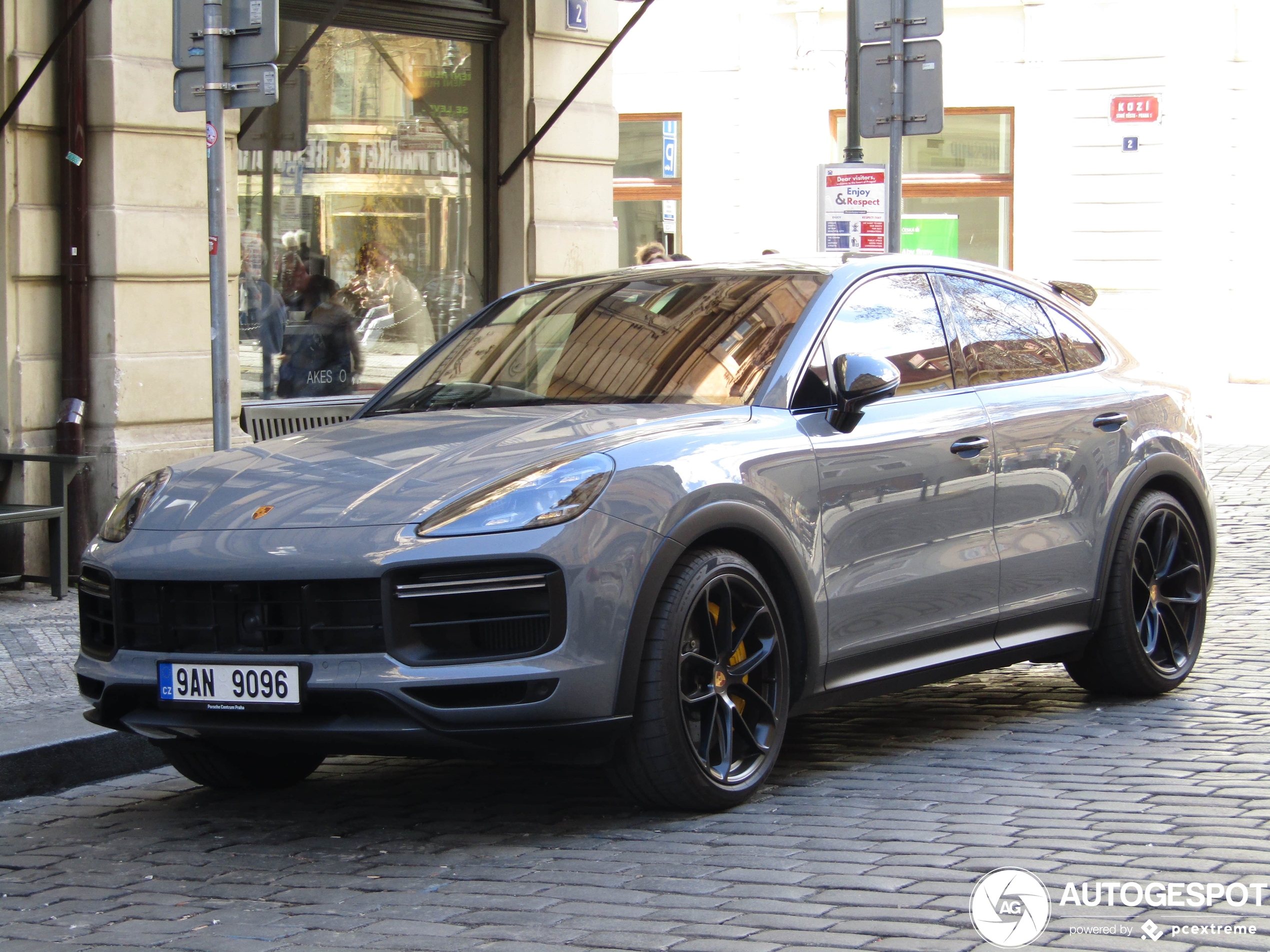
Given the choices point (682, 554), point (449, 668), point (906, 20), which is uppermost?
point (906, 20)

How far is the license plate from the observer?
4.60m

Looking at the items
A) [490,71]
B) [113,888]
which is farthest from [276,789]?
[490,71]

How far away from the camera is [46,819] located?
17.7 ft

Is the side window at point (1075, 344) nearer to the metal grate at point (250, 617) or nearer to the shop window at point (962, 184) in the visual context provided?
the metal grate at point (250, 617)

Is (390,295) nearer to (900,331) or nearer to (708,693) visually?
(900,331)

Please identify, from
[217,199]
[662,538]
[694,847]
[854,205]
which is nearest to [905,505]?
[662,538]

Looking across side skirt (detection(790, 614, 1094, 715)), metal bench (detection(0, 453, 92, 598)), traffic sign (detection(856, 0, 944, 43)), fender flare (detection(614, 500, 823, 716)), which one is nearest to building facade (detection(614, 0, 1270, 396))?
traffic sign (detection(856, 0, 944, 43))

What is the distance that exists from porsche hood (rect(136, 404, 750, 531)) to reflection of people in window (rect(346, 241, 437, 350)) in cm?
654

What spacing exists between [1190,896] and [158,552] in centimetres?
277

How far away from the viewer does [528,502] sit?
4.61 meters

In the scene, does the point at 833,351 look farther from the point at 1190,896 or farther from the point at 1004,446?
the point at 1190,896

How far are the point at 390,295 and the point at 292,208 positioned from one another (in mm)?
1079

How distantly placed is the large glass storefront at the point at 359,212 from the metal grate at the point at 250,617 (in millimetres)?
6281

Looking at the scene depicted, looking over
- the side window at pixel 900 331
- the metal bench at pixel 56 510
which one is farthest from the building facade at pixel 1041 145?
the side window at pixel 900 331
